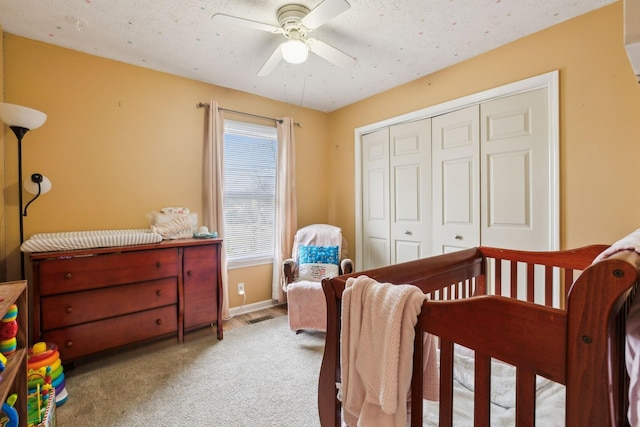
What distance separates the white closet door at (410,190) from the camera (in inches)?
109

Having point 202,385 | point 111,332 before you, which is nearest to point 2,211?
point 111,332

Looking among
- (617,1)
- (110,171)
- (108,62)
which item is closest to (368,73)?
(617,1)

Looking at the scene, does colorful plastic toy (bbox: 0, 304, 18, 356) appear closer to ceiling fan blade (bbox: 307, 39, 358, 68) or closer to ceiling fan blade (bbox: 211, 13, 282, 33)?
ceiling fan blade (bbox: 211, 13, 282, 33)

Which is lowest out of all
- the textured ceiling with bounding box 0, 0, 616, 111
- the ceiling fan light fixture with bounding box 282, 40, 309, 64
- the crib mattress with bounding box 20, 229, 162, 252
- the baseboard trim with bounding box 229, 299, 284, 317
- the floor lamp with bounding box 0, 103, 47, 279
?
the baseboard trim with bounding box 229, 299, 284, 317

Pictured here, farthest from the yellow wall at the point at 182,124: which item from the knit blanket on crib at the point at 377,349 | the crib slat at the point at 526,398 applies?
the knit blanket on crib at the point at 377,349

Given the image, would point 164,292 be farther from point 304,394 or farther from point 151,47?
point 151,47

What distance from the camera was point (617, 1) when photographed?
1.71m

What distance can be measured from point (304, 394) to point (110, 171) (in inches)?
89.3

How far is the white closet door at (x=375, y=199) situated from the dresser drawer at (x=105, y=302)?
6.57 feet

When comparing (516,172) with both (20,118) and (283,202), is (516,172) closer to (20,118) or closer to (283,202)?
(283,202)

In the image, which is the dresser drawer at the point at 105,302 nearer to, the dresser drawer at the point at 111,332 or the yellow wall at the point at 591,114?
the dresser drawer at the point at 111,332

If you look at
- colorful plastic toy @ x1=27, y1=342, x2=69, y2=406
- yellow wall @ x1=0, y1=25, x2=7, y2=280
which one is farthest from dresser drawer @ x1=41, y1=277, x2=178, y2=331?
yellow wall @ x1=0, y1=25, x2=7, y2=280

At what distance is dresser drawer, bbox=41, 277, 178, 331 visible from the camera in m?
1.85

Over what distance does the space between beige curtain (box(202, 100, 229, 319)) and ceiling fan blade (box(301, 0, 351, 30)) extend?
4.95ft
